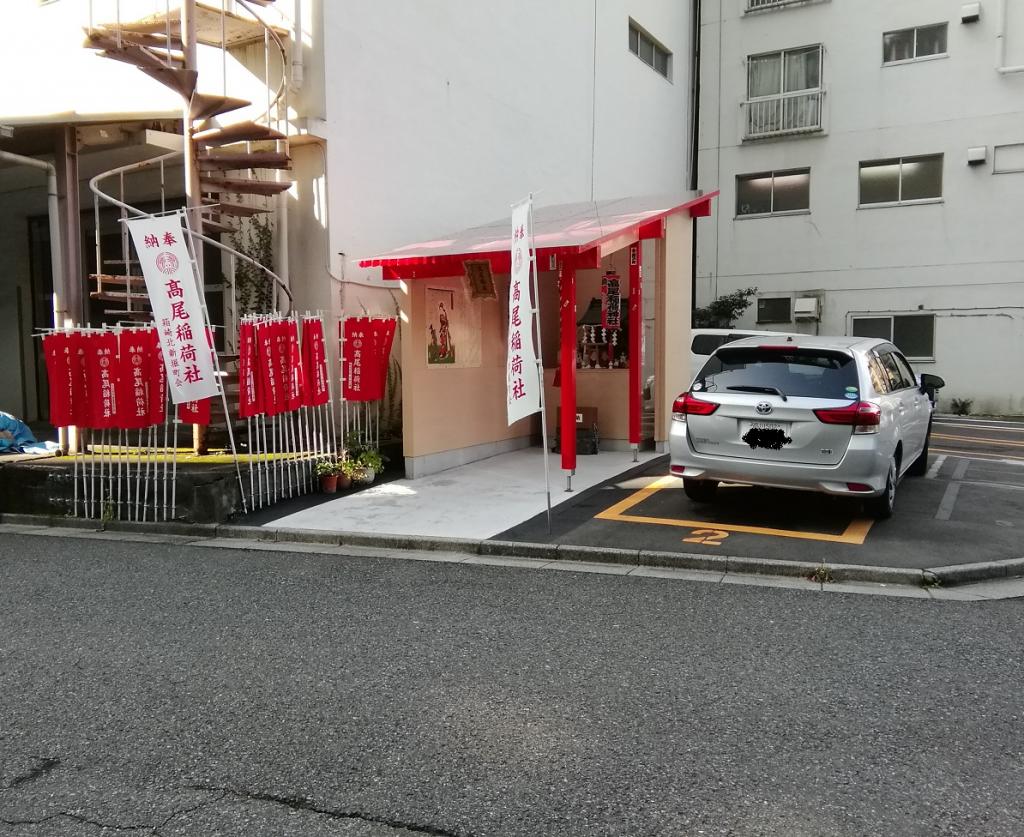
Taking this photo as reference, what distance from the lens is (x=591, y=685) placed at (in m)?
4.02

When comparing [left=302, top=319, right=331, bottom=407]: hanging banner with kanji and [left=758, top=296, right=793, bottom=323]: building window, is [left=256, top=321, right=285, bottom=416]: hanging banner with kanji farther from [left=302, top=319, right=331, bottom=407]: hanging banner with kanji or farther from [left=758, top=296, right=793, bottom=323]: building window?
[left=758, top=296, right=793, bottom=323]: building window

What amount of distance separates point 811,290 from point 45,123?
16.3 m

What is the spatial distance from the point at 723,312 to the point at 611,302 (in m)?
8.98

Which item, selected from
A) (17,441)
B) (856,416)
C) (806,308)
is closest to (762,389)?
(856,416)

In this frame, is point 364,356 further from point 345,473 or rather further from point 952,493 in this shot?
point 952,493

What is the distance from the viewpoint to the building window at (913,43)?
18234 millimetres

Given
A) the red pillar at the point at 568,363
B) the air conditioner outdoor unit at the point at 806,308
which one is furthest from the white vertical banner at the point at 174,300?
the air conditioner outdoor unit at the point at 806,308

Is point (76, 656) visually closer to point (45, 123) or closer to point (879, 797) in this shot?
point (879, 797)

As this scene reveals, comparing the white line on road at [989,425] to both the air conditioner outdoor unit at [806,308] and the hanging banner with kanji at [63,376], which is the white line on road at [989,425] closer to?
the air conditioner outdoor unit at [806,308]

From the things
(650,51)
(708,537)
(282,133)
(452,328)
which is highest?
(650,51)

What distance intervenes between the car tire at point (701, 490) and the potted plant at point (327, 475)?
3883 mm

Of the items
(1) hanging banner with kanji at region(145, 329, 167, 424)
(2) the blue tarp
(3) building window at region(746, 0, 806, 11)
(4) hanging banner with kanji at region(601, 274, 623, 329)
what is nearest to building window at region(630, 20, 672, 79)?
(3) building window at region(746, 0, 806, 11)

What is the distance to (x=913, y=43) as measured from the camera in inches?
728

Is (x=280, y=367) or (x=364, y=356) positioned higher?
(x=364, y=356)
